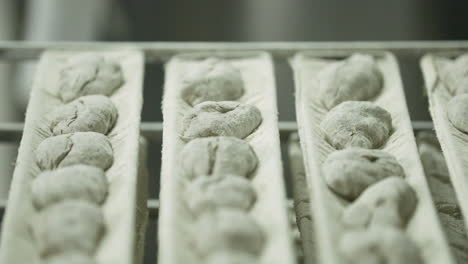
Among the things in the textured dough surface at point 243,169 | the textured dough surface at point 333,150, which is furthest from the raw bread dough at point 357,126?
the textured dough surface at point 243,169

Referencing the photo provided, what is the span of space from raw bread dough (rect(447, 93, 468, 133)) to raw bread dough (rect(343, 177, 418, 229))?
0.31 metres

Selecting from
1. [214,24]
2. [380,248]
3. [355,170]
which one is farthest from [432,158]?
[214,24]

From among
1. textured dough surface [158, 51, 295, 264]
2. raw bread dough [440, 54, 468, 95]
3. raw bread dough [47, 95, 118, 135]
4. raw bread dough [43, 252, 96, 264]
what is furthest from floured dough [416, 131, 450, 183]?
raw bread dough [43, 252, 96, 264]

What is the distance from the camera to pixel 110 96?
1.61 m

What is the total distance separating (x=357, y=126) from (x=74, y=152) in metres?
0.71

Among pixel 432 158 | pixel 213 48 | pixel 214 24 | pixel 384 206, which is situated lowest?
pixel 384 206

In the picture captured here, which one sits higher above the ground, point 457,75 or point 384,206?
point 457,75

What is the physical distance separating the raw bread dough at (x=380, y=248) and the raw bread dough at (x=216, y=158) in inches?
12.0

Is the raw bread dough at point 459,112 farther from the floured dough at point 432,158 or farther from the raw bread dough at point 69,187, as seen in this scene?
the raw bread dough at point 69,187

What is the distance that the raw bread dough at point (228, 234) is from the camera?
117cm

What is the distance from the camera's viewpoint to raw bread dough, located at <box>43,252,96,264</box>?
1.14 metres

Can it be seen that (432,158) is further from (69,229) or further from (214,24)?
(214,24)

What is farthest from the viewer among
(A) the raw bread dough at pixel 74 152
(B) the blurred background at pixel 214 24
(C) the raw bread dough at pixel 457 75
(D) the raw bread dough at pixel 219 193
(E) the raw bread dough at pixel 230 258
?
(B) the blurred background at pixel 214 24

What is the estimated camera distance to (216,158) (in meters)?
1.34
